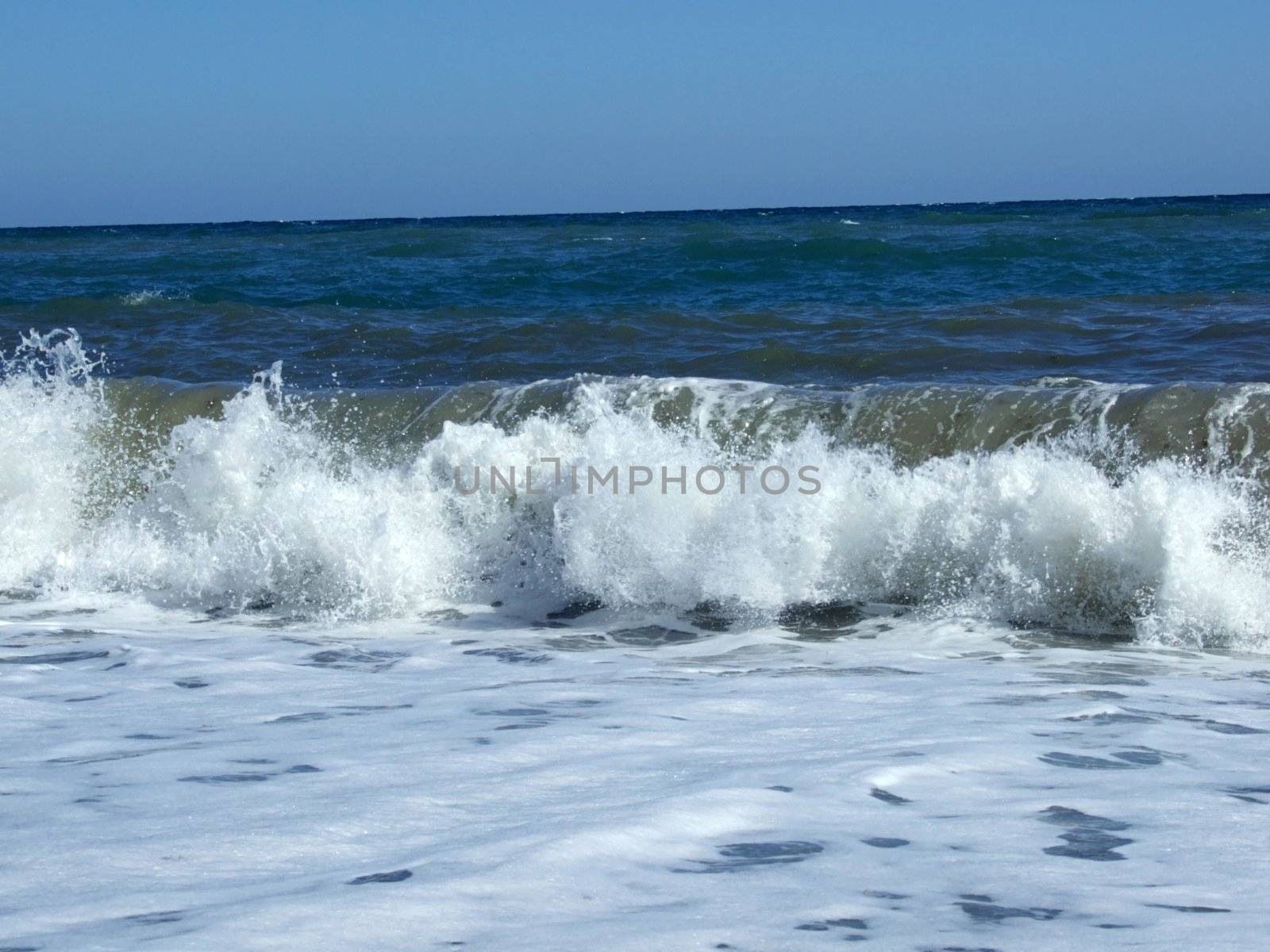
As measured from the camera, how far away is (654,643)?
520 centimetres

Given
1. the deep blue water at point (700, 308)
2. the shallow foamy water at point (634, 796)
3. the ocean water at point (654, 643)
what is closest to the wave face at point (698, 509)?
the ocean water at point (654, 643)

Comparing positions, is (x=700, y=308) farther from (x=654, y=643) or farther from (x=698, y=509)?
(x=654, y=643)

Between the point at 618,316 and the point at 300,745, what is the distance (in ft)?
32.1

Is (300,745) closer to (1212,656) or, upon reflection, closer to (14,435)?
(1212,656)

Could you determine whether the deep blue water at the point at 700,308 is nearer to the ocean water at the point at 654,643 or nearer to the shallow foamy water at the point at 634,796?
the ocean water at the point at 654,643

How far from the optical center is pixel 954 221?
32469mm

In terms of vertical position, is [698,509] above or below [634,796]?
above

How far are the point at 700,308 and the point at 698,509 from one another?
338 inches

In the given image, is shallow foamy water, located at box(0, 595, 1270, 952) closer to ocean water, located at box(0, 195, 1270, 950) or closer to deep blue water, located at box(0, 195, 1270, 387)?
ocean water, located at box(0, 195, 1270, 950)

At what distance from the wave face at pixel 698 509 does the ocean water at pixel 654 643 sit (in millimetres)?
23

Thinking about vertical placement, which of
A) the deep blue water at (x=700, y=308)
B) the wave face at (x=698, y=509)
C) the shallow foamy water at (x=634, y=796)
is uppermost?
the deep blue water at (x=700, y=308)

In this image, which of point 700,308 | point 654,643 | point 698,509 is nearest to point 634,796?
point 654,643

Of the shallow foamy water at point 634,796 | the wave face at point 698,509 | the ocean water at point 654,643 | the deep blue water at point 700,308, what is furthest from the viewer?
the deep blue water at point 700,308

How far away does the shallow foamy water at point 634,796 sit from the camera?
2299mm
